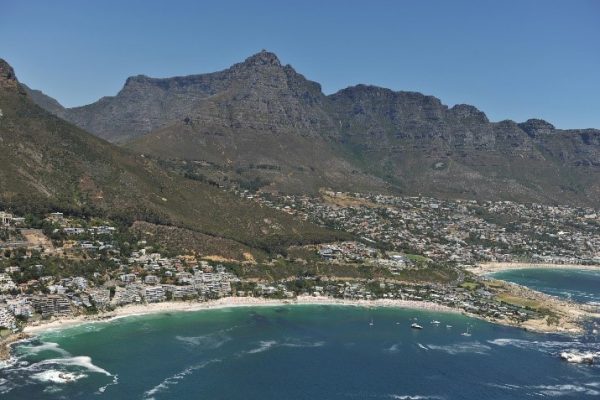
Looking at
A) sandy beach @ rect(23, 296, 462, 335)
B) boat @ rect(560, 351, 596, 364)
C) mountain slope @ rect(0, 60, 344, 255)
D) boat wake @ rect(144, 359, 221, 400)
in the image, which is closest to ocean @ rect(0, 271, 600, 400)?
boat wake @ rect(144, 359, 221, 400)

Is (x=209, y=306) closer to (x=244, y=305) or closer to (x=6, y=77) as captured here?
(x=244, y=305)

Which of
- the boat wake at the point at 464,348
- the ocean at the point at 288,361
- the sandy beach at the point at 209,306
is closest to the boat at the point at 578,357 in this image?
the ocean at the point at 288,361

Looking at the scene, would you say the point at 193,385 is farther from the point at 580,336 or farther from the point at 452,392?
the point at 580,336

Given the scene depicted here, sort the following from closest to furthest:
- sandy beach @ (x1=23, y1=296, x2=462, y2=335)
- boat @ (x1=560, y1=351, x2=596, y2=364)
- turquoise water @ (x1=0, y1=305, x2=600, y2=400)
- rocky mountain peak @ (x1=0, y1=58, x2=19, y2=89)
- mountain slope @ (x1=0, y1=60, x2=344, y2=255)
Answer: turquoise water @ (x1=0, y1=305, x2=600, y2=400) → boat @ (x1=560, y1=351, x2=596, y2=364) → sandy beach @ (x1=23, y1=296, x2=462, y2=335) → mountain slope @ (x1=0, y1=60, x2=344, y2=255) → rocky mountain peak @ (x1=0, y1=58, x2=19, y2=89)

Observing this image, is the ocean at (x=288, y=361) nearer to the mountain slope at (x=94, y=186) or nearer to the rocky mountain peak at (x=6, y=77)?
the mountain slope at (x=94, y=186)

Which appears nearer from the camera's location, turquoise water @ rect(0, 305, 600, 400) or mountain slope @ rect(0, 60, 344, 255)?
turquoise water @ rect(0, 305, 600, 400)

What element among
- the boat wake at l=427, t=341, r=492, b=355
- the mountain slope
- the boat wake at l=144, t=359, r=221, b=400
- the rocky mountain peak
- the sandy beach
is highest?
the rocky mountain peak

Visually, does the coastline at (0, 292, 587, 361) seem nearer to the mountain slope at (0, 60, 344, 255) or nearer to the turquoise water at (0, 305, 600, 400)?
the turquoise water at (0, 305, 600, 400)

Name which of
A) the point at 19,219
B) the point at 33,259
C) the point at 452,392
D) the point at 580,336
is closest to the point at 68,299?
the point at 33,259
